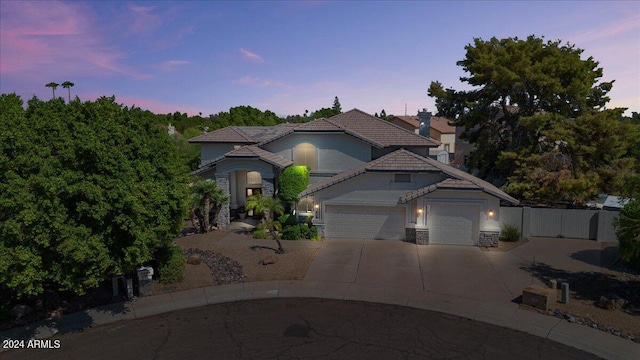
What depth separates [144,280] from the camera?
15555 mm

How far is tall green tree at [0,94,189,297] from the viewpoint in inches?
437

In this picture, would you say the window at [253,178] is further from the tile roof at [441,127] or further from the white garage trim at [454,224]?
the tile roof at [441,127]

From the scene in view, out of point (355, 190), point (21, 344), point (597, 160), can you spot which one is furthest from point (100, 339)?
point (597, 160)

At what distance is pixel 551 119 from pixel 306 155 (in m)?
16.4

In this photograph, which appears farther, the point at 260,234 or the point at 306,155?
the point at 306,155

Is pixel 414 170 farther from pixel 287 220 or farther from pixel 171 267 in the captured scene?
pixel 171 267

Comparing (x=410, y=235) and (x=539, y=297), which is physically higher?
(x=410, y=235)

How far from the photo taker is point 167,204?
1372 centimetres

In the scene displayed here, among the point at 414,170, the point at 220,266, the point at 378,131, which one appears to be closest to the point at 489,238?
the point at 414,170

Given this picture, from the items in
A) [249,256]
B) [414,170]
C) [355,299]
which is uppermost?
[414,170]

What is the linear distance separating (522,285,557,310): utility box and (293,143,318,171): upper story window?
1639cm

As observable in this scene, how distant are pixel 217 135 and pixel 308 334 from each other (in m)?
21.7

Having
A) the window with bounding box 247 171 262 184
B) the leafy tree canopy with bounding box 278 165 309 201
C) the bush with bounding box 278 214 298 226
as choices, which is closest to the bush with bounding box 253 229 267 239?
the bush with bounding box 278 214 298 226

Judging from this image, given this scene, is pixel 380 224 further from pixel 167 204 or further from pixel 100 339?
pixel 100 339
